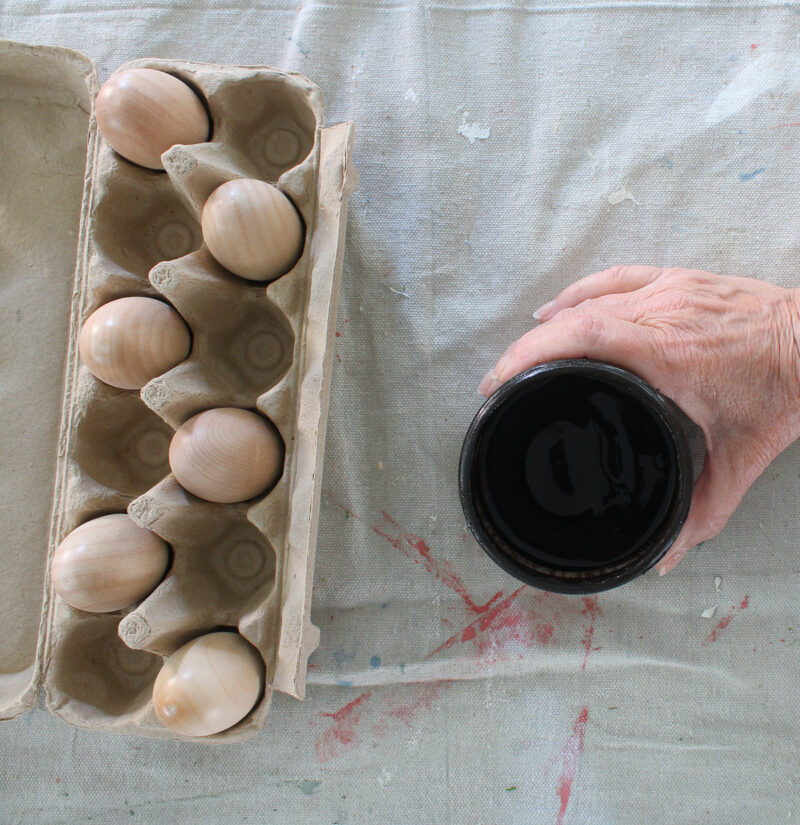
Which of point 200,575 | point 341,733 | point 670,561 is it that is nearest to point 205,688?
point 200,575

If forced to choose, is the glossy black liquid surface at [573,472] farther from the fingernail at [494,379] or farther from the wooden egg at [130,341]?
the wooden egg at [130,341]

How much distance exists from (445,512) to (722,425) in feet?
0.95

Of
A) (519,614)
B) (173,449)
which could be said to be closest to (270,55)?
(173,449)

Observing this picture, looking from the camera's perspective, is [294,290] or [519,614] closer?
[294,290]

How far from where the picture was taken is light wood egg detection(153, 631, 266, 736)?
53 cm

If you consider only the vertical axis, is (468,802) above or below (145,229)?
below

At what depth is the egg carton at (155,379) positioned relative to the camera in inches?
22.5

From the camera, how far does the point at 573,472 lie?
571 mm

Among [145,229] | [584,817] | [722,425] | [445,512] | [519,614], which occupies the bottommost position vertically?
[584,817]

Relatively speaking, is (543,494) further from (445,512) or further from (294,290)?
(294,290)

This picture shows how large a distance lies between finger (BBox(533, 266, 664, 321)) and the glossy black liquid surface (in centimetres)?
15

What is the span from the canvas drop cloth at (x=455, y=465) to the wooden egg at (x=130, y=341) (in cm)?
20

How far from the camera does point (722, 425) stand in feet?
2.01

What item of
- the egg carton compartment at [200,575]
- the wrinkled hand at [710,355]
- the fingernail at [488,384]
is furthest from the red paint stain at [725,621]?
the egg carton compartment at [200,575]
